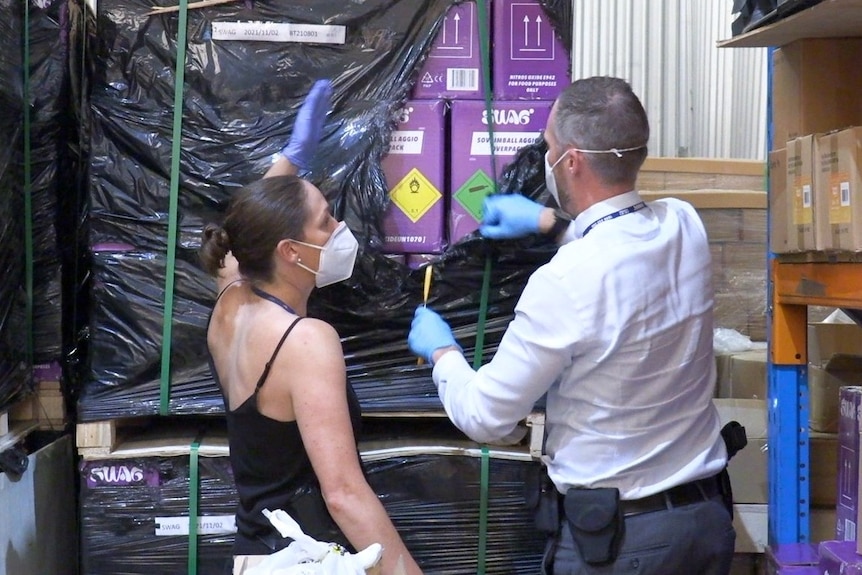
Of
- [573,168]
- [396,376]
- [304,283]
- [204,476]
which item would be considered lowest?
[204,476]

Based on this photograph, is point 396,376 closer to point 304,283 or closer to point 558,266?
point 304,283

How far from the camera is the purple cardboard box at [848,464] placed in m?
1.98

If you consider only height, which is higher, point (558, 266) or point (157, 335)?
point (558, 266)

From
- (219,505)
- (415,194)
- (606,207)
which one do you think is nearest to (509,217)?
(415,194)

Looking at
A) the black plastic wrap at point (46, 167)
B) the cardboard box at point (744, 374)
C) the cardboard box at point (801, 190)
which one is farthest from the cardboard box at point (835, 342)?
the black plastic wrap at point (46, 167)

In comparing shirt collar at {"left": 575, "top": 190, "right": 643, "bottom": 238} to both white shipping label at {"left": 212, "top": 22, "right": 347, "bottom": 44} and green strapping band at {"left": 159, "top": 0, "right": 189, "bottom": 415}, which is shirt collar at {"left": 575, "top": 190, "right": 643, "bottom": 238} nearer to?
white shipping label at {"left": 212, "top": 22, "right": 347, "bottom": 44}

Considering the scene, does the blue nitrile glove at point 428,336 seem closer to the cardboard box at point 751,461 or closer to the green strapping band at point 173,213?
the green strapping band at point 173,213

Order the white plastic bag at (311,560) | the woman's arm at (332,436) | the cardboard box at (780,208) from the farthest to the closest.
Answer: the cardboard box at (780,208) → the woman's arm at (332,436) → the white plastic bag at (311,560)

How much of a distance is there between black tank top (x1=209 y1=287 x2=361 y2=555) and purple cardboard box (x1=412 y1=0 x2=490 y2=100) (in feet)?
3.01

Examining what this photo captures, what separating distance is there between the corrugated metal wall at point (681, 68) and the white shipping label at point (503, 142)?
5.87 feet

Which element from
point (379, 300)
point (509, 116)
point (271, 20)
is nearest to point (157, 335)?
point (379, 300)

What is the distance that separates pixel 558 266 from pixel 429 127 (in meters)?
0.80

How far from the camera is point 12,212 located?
7.56 ft

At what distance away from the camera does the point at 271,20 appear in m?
2.37
